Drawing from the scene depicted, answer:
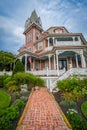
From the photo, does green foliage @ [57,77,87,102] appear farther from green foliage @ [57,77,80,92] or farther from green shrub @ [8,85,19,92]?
green shrub @ [8,85,19,92]

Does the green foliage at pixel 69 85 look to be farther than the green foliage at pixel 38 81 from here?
No

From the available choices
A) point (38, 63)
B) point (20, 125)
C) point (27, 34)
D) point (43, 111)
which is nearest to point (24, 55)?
point (38, 63)

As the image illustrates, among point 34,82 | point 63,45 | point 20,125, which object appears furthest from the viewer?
point 63,45

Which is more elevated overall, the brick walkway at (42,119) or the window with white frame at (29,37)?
the window with white frame at (29,37)

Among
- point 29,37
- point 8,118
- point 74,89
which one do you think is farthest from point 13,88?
point 29,37

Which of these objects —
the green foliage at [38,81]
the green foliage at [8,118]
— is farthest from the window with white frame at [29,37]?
the green foliage at [8,118]

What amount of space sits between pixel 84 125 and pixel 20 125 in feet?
9.18

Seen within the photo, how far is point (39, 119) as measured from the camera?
5.54 meters

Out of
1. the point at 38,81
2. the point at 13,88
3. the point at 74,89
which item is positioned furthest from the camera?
the point at 38,81

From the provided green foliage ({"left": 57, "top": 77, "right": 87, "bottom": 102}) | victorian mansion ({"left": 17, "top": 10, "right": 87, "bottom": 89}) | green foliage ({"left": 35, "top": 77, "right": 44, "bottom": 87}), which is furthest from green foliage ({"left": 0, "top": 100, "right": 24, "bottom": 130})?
victorian mansion ({"left": 17, "top": 10, "right": 87, "bottom": 89})

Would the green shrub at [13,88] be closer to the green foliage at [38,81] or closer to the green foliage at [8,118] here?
the green foliage at [38,81]

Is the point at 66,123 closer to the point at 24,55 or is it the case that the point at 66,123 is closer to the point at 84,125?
the point at 84,125

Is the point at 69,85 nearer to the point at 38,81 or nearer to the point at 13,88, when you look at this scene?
the point at 38,81

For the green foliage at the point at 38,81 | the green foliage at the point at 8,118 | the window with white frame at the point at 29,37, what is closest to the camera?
the green foliage at the point at 8,118
